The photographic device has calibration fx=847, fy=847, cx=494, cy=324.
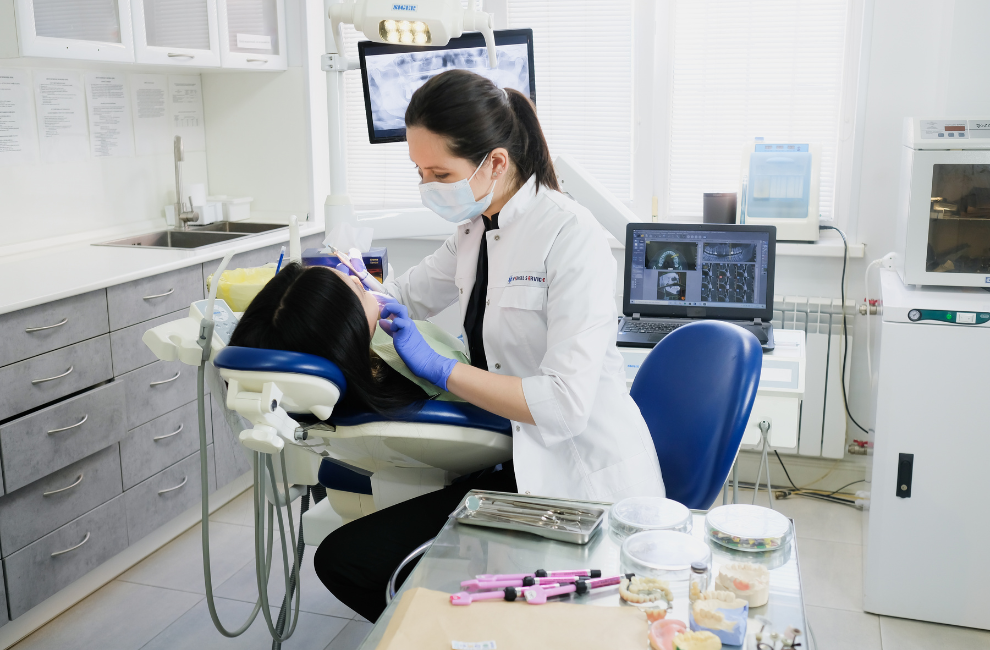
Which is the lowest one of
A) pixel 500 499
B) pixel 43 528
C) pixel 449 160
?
pixel 43 528

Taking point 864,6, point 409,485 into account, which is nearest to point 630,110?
point 864,6

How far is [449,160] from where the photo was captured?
1.55m

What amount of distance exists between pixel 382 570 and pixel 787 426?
110 centimetres

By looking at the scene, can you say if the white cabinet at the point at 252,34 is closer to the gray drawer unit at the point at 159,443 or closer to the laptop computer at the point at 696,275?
the gray drawer unit at the point at 159,443

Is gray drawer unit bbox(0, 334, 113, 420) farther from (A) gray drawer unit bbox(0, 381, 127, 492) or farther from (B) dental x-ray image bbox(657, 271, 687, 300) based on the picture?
(B) dental x-ray image bbox(657, 271, 687, 300)

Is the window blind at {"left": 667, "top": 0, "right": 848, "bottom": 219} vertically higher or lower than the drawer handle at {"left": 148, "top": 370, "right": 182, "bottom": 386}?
higher

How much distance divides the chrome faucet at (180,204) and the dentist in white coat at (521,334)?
196 cm

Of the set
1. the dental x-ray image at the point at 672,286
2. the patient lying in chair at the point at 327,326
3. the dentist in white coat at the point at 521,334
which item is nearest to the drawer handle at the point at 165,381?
the dentist in white coat at the point at 521,334

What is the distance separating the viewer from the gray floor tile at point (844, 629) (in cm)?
215

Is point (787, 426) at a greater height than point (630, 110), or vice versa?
point (630, 110)

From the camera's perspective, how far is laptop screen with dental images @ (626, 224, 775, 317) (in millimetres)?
2516

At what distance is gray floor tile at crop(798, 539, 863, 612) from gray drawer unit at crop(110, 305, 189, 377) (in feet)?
6.47

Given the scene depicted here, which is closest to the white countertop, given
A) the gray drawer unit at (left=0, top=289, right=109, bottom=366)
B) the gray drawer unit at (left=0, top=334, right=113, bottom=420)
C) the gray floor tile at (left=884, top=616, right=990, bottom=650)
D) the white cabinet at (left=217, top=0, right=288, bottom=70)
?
the gray drawer unit at (left=0, top=289, right=109, bottom=366)

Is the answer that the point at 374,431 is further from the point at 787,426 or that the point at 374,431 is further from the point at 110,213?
the point at 110,213
